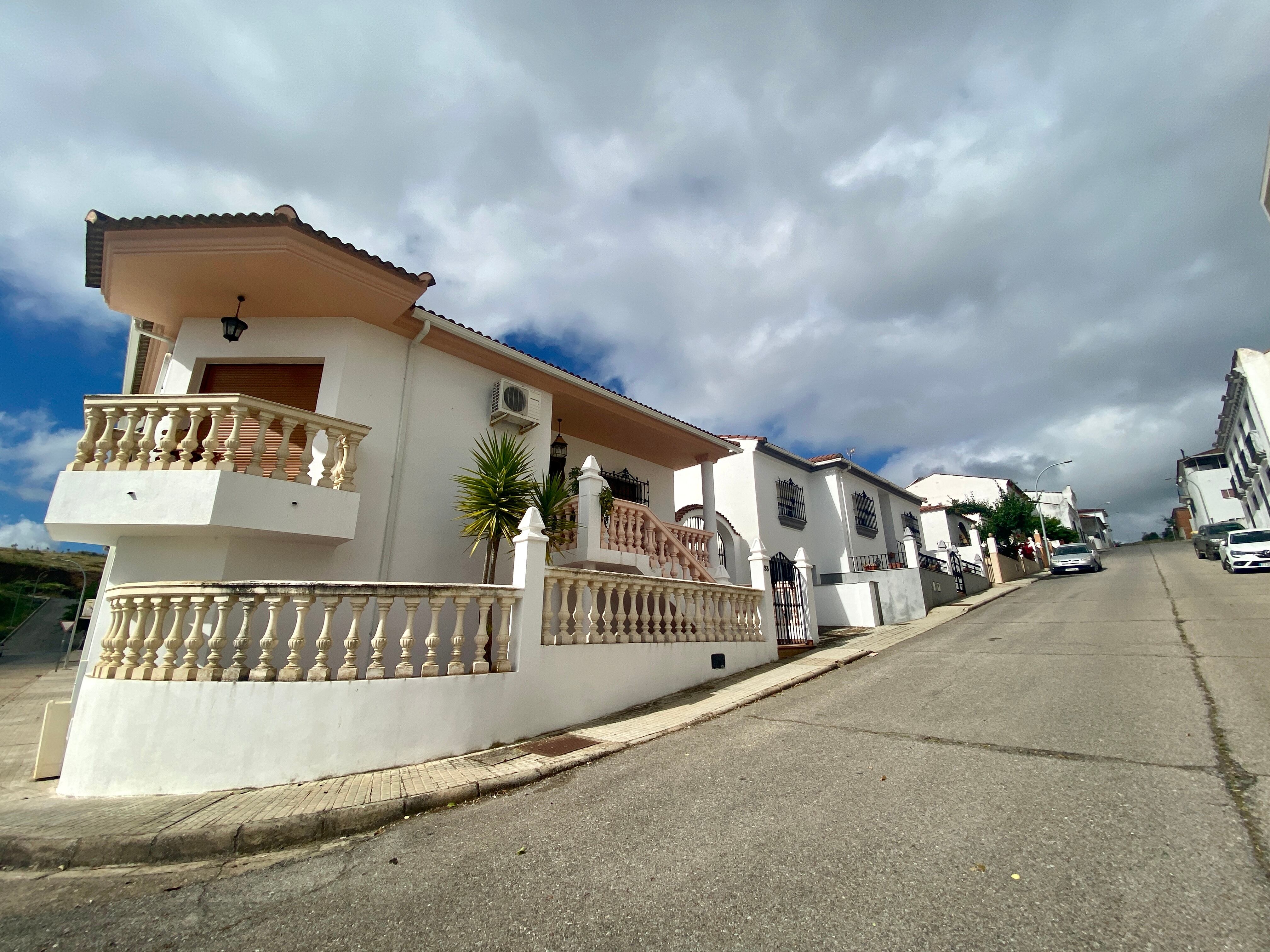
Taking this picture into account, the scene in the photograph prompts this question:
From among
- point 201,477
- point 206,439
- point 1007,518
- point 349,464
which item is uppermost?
point 1007,518

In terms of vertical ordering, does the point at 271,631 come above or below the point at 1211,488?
below

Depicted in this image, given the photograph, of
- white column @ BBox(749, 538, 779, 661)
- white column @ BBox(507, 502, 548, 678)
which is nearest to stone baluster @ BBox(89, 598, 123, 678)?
white column @ BBox(507, 502, 548, 678)

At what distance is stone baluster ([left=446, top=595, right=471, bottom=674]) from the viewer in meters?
5.09

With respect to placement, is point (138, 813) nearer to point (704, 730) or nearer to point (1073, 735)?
point (704, 730)

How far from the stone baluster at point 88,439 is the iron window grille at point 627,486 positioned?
7307 millimetres

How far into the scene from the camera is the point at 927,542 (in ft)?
88.5

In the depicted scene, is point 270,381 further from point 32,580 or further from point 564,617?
point 32,580

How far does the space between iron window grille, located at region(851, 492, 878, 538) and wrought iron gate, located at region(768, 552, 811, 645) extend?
8805 mm

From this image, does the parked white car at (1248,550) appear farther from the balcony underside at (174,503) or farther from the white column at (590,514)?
the balcony underside at (174,503)

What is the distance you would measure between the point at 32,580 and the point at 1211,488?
94739mm

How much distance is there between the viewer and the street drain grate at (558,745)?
4.91 m

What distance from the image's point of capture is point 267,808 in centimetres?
380

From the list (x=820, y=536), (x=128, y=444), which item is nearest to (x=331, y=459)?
(x=128, y=444)

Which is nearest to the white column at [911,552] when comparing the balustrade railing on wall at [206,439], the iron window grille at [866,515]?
the iron window grille at [866,515]
